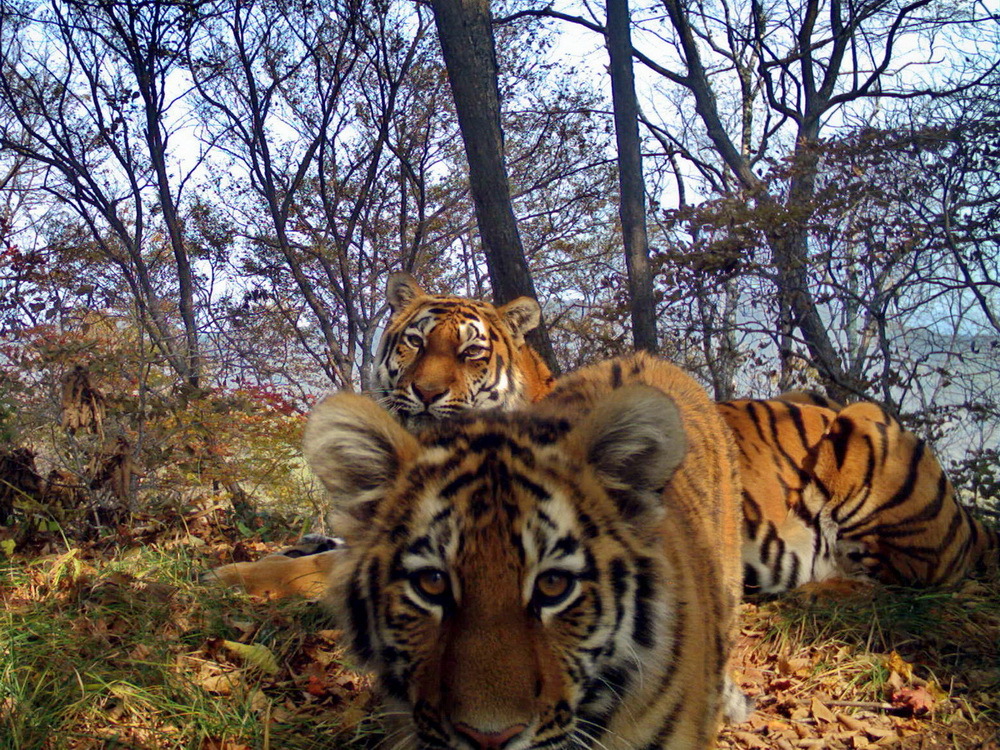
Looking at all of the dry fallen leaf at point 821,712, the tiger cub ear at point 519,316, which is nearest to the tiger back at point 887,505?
the dry fallen leaf at point 821,712

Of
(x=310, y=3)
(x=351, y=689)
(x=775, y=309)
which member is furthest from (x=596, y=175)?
(x=351, y=689)

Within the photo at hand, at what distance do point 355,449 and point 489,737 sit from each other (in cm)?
81

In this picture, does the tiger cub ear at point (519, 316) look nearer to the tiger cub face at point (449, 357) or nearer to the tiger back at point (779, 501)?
the tiger cub face at point (449, 357)

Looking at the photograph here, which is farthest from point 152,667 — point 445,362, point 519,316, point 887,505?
point 887,505

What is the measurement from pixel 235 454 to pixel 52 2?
936cm

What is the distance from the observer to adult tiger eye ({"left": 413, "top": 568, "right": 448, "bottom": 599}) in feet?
6.20

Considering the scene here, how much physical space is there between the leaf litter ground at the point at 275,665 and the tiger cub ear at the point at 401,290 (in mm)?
2138

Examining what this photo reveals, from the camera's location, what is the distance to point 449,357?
A: 5.00 meters

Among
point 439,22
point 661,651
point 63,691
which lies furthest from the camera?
point 439,22

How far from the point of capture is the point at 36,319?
1198 centimetres

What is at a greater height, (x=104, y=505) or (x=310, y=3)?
(x=310, y=3)

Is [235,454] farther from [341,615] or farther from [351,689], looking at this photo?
[341,615]

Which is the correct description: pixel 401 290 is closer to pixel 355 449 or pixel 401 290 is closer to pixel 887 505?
pixel 887 505

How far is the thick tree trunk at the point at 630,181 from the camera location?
8609mm
